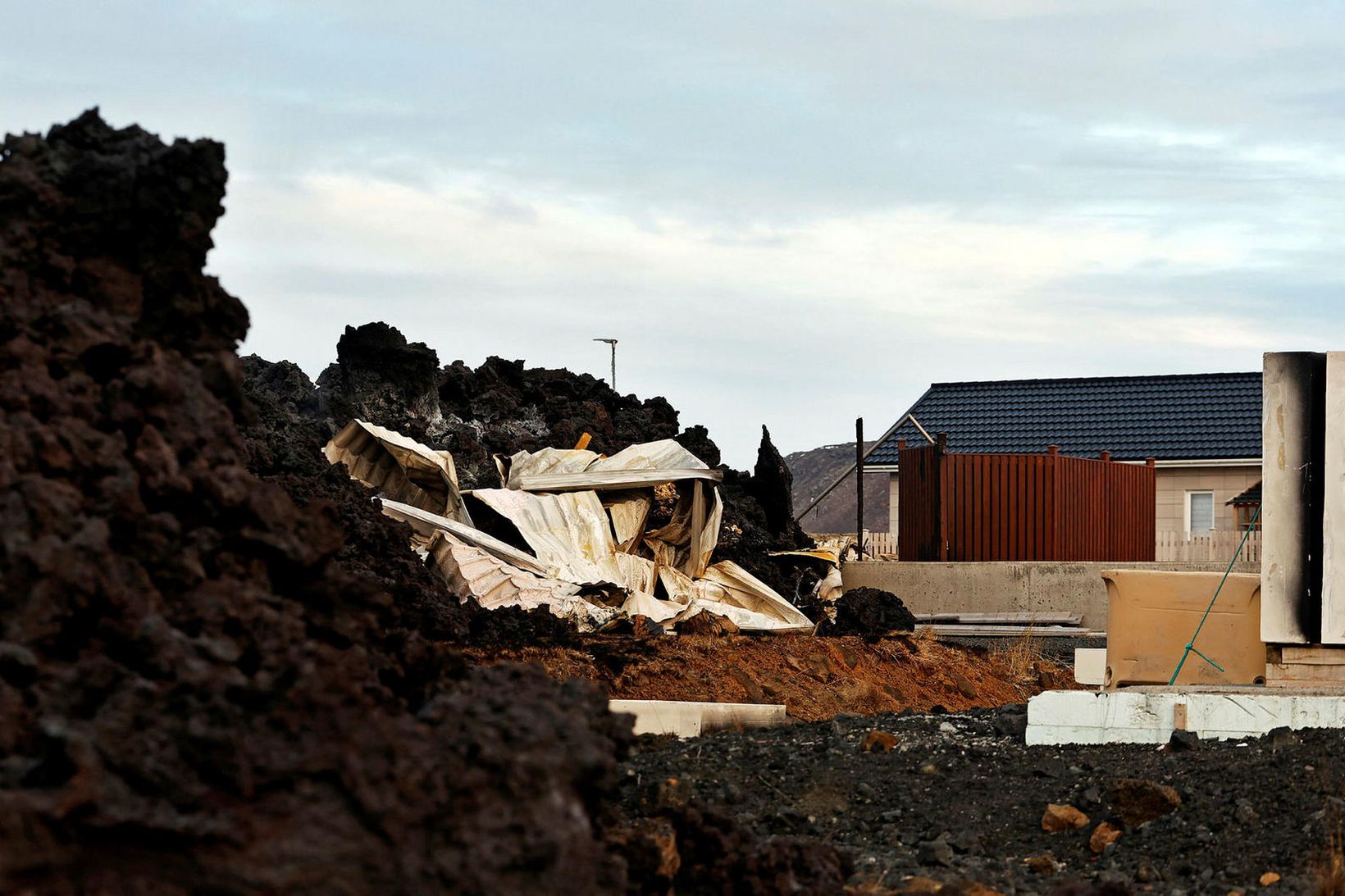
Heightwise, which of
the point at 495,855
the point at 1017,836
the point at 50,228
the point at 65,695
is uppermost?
the point at 50,228

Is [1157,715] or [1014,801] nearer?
[1014,801]

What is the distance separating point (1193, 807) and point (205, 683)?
15.2 ft

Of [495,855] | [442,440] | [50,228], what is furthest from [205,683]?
[442,440]

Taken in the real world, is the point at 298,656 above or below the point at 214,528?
below

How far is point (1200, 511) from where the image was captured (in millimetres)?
31844

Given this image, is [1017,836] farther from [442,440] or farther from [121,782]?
[442,440]

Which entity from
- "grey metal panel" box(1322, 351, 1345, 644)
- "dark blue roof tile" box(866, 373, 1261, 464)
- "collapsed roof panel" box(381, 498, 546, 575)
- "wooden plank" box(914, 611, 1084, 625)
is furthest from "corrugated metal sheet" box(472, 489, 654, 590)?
"dark blue roof tile" box(866, 373, 1261, 464)

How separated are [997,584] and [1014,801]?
1193cm

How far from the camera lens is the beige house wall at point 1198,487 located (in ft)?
103

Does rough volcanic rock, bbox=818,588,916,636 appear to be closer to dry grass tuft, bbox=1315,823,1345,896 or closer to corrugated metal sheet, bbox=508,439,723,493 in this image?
corrugated metal sheet, bbox=508,439,723,493

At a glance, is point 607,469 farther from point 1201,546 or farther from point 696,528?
point 1201,546

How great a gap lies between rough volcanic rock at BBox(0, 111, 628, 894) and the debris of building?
8303mm

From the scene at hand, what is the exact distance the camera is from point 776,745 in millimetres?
8055

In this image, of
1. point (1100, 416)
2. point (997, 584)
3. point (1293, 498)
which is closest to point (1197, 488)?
point (1100, 416)
